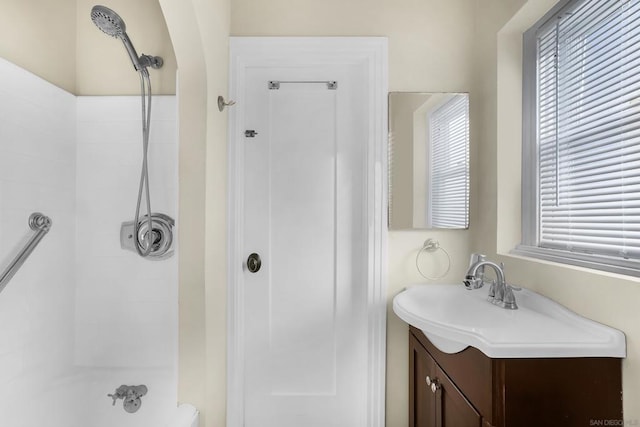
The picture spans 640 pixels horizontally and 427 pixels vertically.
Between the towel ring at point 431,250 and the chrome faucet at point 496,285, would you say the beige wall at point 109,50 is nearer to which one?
the towel ring at point 431,250

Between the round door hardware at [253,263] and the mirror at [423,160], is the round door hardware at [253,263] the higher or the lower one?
the lower one

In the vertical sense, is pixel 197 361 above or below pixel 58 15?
below

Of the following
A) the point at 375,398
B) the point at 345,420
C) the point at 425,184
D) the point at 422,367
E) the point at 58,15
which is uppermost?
the point at 58,15

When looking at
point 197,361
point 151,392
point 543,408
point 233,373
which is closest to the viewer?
point 543,408

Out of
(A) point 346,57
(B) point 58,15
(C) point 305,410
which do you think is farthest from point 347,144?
(B) point 58,15

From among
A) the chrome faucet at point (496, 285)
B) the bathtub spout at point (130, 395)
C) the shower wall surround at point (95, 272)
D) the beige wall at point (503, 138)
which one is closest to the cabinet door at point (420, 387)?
the chrome faucet at point (496, 285)

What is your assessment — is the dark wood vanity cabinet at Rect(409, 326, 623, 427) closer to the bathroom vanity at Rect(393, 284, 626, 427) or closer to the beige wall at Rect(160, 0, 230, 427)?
the bathroom vanity at Rect(393, 284, 626, 427)

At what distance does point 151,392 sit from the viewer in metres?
1.60

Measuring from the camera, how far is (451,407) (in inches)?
46.5

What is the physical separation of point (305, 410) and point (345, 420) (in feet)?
0.69

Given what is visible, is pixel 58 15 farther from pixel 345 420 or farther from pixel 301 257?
pixel 345 420

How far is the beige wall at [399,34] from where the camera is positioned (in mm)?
1729

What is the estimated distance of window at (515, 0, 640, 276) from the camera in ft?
3.43

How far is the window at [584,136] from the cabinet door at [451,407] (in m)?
0.61
